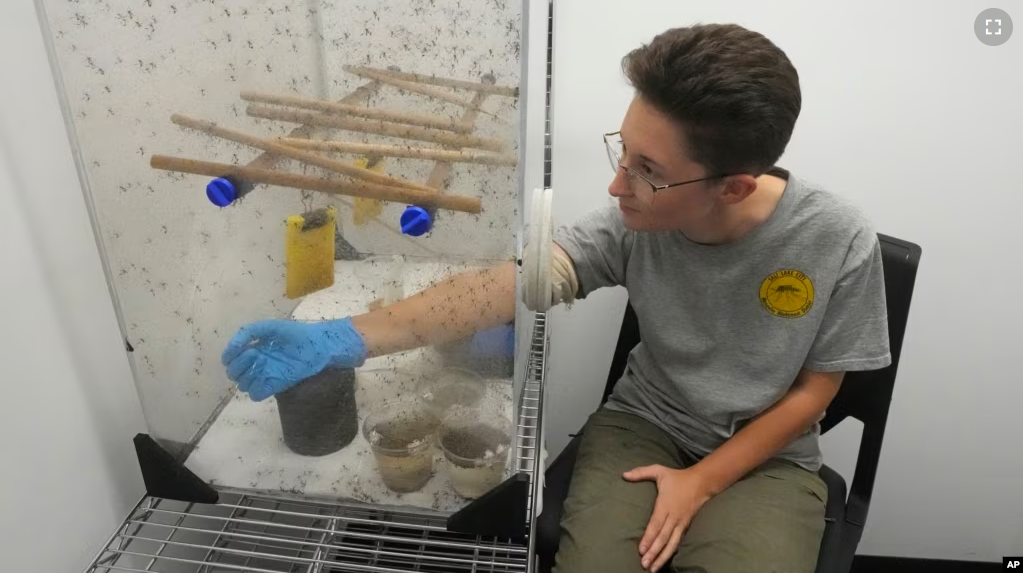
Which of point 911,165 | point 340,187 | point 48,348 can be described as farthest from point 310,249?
point 911,165

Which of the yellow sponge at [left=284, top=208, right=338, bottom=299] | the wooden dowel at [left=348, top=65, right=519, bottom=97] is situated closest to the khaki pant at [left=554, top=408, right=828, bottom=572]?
the yellow sponge at [left=284, top=208, right=338, bottom=299]

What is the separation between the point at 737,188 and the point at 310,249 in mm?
585

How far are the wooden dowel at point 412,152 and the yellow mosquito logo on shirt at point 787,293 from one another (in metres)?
0.50

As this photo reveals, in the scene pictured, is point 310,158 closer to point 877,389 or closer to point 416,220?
point 416,220

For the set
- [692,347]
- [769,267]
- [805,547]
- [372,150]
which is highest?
[372,150]

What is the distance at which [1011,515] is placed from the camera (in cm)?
160

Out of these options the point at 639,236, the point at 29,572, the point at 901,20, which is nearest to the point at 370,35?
the point at 639,236

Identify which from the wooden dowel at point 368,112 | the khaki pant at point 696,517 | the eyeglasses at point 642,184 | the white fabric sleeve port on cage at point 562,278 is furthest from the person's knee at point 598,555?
the wooden dowel at point 368,112

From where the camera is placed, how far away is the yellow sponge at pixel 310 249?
0.75 meters

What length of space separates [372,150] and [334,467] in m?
→ 0.46

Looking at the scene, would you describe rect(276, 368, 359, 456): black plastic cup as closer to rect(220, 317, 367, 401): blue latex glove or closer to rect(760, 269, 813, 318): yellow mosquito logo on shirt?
rect(220, 317, 367, 401): blue latex glove

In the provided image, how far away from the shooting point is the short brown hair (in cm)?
81

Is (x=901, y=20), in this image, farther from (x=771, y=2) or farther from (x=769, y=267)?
(x=769, y=267)

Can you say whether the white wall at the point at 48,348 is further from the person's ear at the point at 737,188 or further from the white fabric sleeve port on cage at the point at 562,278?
the person's ear at the point at 737,188
